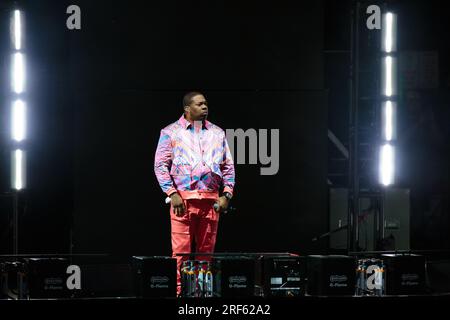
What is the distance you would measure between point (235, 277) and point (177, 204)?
1.28 metres

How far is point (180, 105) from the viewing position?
11.1 meters

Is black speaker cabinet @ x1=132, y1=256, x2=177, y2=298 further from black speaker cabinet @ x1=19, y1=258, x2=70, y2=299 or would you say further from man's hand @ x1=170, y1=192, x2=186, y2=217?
man's hand @ x1=170, y1=192, x2=186, y2=217

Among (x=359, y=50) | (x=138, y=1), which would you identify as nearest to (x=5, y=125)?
(x=138, y=1)

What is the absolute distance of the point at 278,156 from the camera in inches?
443

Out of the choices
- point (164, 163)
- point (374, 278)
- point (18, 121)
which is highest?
point (18, 121)

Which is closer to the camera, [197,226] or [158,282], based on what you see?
[158,282]

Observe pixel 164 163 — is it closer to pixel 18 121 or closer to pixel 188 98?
pixel 188 98

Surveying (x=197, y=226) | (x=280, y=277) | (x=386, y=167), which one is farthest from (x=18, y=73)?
(x=386, y=167)

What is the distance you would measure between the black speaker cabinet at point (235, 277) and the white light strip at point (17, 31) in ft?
10.9

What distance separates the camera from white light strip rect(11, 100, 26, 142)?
10.7m

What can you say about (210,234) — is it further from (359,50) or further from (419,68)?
(419,68)

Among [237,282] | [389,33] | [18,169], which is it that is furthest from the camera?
[389,33]

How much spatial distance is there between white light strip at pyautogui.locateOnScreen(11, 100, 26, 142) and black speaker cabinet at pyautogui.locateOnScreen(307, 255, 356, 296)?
138 inches

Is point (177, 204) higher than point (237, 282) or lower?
higher
